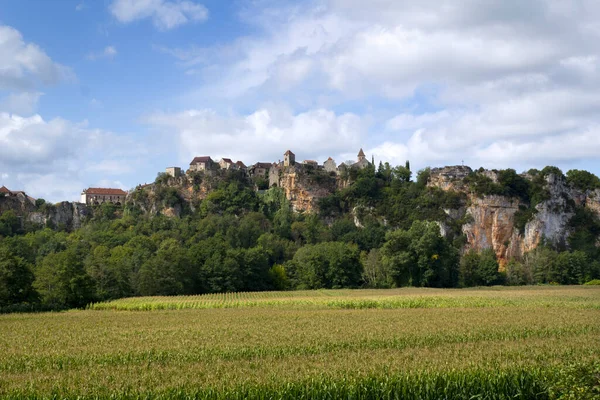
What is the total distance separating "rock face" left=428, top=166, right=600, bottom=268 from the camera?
12425 centimetres

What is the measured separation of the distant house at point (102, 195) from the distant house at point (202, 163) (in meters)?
26.9

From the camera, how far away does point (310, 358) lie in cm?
2106

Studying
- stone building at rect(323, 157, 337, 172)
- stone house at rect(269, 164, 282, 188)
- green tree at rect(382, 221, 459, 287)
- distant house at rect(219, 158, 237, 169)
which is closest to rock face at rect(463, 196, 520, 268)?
green tree at rect(382, 221, 459, 287)

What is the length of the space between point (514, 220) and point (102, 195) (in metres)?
122

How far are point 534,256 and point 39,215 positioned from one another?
128 metres

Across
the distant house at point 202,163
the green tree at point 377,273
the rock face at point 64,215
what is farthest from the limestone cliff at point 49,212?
the green tree at point 377,273

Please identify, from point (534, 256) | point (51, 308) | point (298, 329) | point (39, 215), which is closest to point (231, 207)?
point (39, 215)

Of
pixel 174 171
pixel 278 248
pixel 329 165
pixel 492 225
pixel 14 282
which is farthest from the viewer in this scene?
pixel 329 165

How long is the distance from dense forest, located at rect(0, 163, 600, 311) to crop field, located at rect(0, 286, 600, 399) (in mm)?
35910

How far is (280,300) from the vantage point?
60406 millimetres

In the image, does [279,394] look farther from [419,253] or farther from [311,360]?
[419,253]

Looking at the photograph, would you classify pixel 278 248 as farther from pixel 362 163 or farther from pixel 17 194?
pixel 17 194

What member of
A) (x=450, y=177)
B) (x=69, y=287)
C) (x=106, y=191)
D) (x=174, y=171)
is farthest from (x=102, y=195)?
(x=69, y=287)

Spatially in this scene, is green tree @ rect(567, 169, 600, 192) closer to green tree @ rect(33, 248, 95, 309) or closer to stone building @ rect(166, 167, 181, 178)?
stone building @ rect(166, 167, 181, 178)
